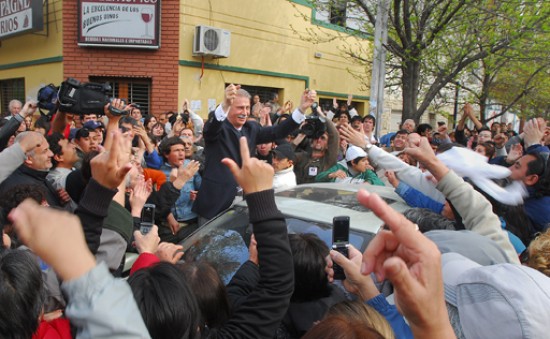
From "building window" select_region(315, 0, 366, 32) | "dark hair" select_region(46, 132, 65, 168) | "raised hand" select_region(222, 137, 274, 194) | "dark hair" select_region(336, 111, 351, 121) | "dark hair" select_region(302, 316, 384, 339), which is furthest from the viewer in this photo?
"building window" select_region(315, 0, 366, 32)

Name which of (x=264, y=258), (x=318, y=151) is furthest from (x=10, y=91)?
(x=264, y=258)

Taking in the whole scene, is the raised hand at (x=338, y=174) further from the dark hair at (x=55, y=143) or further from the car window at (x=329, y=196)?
the dark hair at (x=55, y=143)

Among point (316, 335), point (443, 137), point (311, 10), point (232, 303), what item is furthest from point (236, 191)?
point (311, 10)

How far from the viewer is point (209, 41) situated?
10.4 meters

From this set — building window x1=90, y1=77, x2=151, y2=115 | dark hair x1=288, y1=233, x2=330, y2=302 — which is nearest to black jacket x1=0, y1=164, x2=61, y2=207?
dark hair x1=288, y1=233, x2=330, y2=302

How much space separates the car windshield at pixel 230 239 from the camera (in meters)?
2.67

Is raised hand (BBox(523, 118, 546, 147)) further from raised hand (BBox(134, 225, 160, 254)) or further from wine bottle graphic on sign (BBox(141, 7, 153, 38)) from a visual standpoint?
wine bottle graphic on sign (BBox(141, 7, 153, 38))

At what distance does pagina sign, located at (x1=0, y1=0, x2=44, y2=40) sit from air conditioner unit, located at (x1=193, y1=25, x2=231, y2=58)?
12.2ft

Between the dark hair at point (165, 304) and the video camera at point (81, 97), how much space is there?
269 cm

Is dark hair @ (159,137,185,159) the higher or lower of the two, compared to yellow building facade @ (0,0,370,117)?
lower

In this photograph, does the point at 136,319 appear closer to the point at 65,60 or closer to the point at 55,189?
the point at 55,189

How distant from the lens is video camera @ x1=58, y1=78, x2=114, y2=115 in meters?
3.84

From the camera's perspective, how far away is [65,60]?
1030cm

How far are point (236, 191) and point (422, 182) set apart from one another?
1.88 meters
